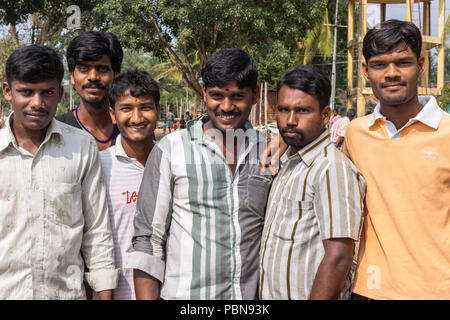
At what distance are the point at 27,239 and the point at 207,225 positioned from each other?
2.80 ft

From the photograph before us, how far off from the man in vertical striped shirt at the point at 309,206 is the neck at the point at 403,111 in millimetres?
404

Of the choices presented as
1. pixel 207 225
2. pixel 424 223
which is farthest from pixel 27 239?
pixel 424 223

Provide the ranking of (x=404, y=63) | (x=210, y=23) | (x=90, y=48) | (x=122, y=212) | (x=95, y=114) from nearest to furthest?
(x=404, y=63) → (x=122, y=212) → (x=90, y=48) → (x=95, y=114) → (x=210, y=23)

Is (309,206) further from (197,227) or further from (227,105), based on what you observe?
(227,105)

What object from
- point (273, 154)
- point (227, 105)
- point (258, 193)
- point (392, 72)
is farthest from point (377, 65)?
point (258, 193)

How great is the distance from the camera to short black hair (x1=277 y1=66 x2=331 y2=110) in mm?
2189

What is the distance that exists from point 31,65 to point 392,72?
71.9 inches

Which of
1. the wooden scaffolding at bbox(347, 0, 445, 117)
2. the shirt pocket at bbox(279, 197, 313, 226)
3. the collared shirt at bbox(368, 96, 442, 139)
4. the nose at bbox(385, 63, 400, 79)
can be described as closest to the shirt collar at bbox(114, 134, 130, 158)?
the shirt pocket at bbox(279, 197, 313, 226)

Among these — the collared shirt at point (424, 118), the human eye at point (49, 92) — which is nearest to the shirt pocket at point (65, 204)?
the human eye at point (49, 92)

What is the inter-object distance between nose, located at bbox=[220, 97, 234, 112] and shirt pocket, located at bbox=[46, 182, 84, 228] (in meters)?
0.83

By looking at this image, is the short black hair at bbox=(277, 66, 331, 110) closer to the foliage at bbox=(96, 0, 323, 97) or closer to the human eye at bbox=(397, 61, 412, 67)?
the human eye at bbox=(397, 61, 412, 67)

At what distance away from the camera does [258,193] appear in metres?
2.29

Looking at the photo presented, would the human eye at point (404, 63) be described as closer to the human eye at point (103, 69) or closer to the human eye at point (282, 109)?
the human eye at point (282, 109)

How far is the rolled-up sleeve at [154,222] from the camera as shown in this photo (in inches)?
86.4
